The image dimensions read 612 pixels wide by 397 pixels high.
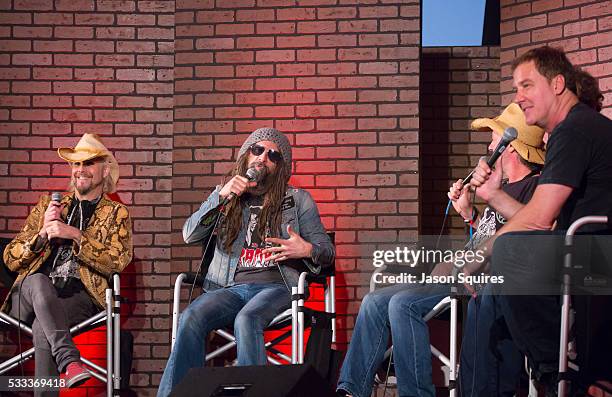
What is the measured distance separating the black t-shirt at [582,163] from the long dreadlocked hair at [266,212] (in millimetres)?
1722

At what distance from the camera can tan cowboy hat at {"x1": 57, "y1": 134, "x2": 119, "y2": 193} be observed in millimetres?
5660

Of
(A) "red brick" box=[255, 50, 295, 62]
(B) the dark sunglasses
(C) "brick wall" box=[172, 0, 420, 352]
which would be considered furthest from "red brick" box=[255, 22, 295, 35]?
(B) the dark sunglasses

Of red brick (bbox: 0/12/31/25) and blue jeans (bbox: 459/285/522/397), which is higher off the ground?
red brick (bbox: 0/12/31/25)

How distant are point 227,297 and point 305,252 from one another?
0.42 metres

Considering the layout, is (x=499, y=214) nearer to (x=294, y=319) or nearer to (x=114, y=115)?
(x=294, y=319)

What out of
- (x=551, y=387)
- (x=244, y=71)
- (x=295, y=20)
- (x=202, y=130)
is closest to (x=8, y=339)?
(x=202, y=130)

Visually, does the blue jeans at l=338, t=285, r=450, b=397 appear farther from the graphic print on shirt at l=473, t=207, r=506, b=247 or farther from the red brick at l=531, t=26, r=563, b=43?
the red brick at l=531, t=26, r=563, b=43

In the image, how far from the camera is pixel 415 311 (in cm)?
452

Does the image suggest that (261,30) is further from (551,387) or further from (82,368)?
(551,387)

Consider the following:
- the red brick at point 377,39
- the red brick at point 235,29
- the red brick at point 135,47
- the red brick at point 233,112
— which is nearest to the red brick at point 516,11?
the red brick at point 377,39

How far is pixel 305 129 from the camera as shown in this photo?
590cm

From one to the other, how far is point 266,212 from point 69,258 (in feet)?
3.63

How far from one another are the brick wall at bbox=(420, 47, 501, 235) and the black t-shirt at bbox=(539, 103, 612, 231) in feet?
7.58

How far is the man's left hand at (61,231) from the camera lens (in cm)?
527
